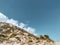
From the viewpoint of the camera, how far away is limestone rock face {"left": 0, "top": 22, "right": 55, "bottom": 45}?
11.0 m

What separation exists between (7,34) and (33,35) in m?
2.41

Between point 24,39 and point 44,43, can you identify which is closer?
point 24,39

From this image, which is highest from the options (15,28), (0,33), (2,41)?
(15,28)

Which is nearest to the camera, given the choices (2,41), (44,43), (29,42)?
(2,41)

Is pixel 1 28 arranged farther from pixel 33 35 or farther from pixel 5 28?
pixel 33 35

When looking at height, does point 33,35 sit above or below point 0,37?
above

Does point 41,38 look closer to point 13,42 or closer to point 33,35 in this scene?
point 33,35

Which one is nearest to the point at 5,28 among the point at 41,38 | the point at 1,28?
the point at 1,28

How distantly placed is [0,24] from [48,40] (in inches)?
169

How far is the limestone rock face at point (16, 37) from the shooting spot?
10995 millimetres

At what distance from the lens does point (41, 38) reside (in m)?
13.0

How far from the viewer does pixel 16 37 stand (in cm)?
1141

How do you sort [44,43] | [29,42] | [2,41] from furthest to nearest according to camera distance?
1. [44,43]
2. [29,42]
3. [2,41]

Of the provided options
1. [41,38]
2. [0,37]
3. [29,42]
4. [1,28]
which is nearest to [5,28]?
[1,28]
